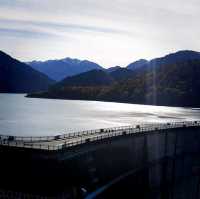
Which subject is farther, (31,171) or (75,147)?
(75,147)

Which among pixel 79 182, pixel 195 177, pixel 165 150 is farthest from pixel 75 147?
pixel 195 177

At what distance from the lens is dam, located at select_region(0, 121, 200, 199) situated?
4372 centimetres

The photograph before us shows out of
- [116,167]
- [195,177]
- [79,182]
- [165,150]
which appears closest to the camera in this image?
[79,182]

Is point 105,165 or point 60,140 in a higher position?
point 60,140

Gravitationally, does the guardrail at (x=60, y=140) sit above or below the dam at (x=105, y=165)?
above

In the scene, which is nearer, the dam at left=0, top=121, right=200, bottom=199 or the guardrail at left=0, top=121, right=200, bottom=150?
the dam at left=0, top=121, right=200, bottom=199

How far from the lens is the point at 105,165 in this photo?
54.3m

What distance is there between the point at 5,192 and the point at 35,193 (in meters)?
3.66

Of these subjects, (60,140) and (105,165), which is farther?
(60,140)

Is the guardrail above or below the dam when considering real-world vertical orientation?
above

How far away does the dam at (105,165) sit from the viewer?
143 feet

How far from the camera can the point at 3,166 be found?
150 feet

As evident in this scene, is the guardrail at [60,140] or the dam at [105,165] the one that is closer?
the dam at [105,165]

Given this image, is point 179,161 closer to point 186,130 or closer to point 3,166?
point 186,130
